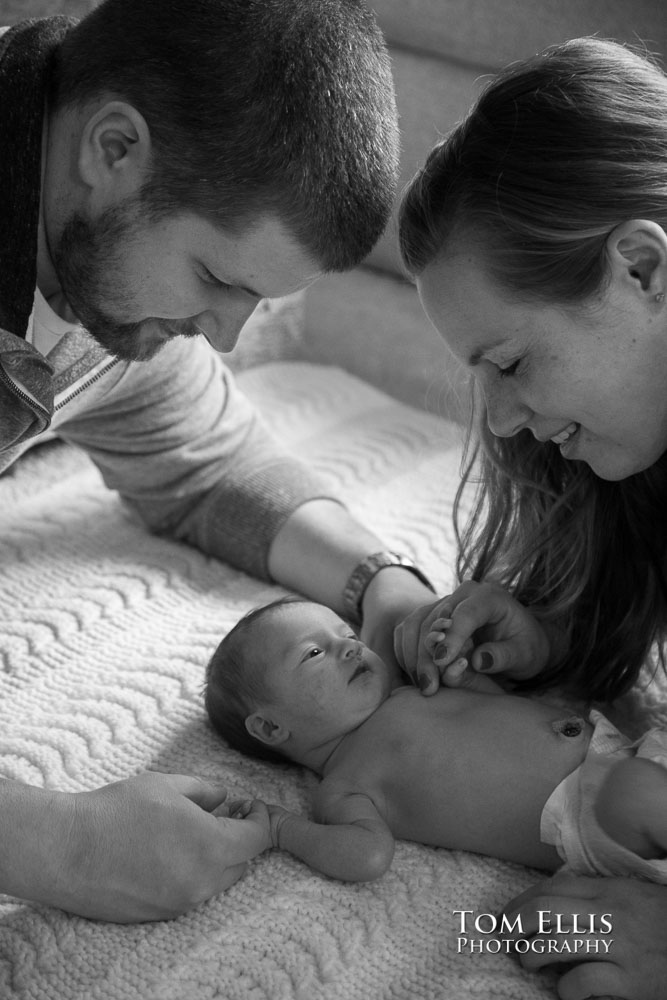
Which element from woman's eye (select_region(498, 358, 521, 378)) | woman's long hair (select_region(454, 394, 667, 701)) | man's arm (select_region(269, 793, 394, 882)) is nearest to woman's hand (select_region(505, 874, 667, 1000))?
man's arm (select_region(269, 793, 394, 882))

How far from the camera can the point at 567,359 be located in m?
1.09

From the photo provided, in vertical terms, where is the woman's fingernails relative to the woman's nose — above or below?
below

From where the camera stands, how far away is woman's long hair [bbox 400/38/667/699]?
1.06 metres

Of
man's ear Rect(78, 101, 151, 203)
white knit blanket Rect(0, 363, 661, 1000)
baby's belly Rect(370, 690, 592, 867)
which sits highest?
man's ear Rect(78, 101, 151, 203)

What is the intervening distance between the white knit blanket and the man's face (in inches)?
15.6

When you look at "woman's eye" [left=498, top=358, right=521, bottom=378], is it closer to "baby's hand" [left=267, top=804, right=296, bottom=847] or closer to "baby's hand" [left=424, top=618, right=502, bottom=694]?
"baby's hand" [left=424, top=618, right=502, bottom=694]

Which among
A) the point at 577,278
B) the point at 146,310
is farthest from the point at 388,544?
the point at 577,278

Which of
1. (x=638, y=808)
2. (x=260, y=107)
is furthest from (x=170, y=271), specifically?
(x=638, y=808)

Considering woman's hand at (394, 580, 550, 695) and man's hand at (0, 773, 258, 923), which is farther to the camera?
woman's hand at (394, 580, 550, 695)

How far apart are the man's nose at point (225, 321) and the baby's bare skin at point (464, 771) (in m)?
0.45

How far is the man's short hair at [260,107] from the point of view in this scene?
3.78 feet

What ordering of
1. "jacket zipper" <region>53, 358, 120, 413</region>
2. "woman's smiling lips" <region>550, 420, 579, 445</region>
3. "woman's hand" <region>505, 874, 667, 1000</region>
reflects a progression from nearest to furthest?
"woman's hand" <region>505, 874, 667, 1000</region>, "woman's smiling lips" <region>550, 420, 579, 445</region>, "jacket zipper" <region>53, 358, 120, 413</region>

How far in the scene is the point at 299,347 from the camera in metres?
2.39

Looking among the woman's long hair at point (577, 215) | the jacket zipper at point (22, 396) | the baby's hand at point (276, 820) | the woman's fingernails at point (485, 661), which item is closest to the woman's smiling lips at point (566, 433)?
the woman's long hair at point (577, 215)
